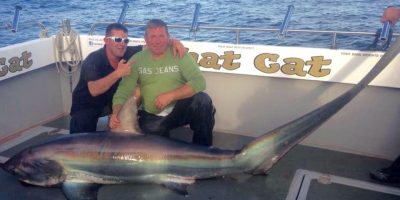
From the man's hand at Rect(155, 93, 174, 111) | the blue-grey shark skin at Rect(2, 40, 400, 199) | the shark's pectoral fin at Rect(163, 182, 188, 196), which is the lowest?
the shark's pectoral fin at Rect(163, 182, 188, 196)

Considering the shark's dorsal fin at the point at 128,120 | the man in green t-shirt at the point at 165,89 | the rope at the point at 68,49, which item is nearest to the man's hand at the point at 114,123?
the shark's dorsal fin at the point at 128,120

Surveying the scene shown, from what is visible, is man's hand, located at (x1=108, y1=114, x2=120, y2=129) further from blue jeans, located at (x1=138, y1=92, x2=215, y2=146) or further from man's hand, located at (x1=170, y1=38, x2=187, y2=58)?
man's hand, located at (x1=170, y1=38, x2=187, y2=58)

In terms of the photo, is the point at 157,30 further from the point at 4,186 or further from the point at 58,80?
the point at 58,80

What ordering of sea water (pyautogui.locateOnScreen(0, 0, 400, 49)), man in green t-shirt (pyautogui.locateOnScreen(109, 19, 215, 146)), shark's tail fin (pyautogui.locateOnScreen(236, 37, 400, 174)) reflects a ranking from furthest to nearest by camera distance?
sea water (pyautogui.locateOnScreen(0, 0, 400, 49)) → man in green t-shirt (pyautogui.locateOnScreen(109, 19, 215, 146)) → shark's tail fin (pyautogui.locateOnScreen(236, 37, 400, 174))

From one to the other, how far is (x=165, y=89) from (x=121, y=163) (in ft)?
3.26

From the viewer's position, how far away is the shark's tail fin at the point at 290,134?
2.76 meters

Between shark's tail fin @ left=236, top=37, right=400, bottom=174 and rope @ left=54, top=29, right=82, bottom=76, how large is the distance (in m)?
3.11

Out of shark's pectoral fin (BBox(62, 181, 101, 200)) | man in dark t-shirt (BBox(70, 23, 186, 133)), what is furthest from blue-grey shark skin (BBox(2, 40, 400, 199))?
man in dark t-shirt (BBox(70, 23, 186, 133))

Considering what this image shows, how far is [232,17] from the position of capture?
20172 millimetres

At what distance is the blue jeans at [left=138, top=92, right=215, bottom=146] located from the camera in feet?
12.8

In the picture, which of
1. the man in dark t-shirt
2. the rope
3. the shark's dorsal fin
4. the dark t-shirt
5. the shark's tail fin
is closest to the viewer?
the shark's tail fin

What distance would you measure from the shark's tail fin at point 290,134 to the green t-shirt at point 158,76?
1.14m

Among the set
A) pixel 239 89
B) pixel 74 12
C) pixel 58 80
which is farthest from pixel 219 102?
pixel 74 12

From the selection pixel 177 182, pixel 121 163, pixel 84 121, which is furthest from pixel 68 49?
pixel 177 182
